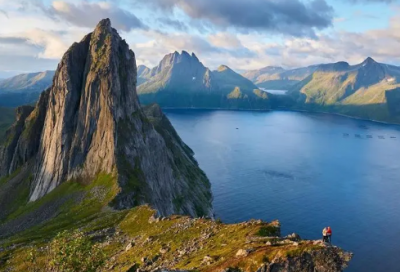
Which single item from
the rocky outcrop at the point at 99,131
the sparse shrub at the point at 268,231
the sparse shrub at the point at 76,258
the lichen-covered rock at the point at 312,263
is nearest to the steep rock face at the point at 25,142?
the rocky outcrop at the point at 99,131

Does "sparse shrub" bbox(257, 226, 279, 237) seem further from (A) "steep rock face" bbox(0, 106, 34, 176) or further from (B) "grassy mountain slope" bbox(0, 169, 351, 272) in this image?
(A) "steep rock face" bbox(0, 106, 34, 176)

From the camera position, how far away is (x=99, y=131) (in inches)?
5315

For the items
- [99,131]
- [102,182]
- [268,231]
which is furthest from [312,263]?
[99,131]

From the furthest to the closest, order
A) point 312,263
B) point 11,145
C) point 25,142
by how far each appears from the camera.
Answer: point 11,145 < point 25,142 < point 312,263

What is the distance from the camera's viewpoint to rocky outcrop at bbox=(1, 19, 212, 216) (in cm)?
12900

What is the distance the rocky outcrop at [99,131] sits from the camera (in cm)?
12900

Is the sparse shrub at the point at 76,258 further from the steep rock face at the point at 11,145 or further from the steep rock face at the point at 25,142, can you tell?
the steep rock face at the point at 11,145

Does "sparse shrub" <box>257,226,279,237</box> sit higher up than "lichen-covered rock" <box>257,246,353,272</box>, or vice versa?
"lichen-covered rock" <box>257,246,353,272</box>

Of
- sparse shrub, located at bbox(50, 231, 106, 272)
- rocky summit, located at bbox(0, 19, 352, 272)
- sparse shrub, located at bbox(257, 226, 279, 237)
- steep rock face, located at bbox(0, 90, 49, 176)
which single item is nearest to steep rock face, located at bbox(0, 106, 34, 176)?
steep rock face, located at bbox(0, 90, 49, 176)

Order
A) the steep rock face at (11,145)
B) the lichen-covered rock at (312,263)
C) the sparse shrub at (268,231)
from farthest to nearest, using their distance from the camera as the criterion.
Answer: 1. the steep rock face at (11,145)
2. the sparse shrub at (268,231)
3. the lichen-covered rock at (312,263)

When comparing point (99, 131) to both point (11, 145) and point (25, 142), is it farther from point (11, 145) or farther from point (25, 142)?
point (11, 145)

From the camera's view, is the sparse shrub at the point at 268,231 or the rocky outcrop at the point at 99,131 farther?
the rocky outcrop at the point at 99,131

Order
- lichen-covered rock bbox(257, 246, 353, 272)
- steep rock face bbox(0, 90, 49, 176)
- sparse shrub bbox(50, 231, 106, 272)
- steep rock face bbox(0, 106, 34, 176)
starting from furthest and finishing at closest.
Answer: steep rock face bbox(0, 106, 34, 176)
steep rock face bbox(0, 90, 49, 176)
sparse shrub bbox(50, 231, 106, 272)
lichen-covered rock bbox(257, 246, 353, 272)

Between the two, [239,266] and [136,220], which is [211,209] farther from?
[239,266]
